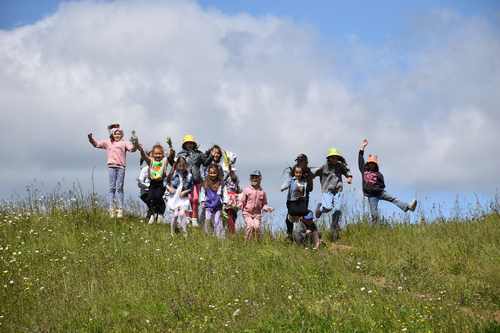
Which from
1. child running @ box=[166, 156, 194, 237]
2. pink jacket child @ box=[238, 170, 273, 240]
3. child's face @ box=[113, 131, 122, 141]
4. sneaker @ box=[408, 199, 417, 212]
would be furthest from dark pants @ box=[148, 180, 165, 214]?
sneaker @ box=[408, 199, 417, 212]

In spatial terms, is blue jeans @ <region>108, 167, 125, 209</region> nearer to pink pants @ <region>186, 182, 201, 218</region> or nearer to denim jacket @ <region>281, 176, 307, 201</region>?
pink pants @ <region>186, 182, 201, 218</region>

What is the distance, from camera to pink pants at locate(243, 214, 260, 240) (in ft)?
43.8

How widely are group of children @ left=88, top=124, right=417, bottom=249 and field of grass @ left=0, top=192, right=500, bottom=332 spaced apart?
516 mm

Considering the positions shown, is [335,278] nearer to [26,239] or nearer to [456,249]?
[456,249]

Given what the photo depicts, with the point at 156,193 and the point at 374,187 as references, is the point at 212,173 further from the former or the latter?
the point at 374,187

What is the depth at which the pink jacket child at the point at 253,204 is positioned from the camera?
1330cm

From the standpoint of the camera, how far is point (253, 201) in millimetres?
13281

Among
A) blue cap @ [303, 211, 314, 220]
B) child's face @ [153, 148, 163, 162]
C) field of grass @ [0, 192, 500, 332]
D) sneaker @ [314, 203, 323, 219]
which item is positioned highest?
child's face @ [153, 148, 163, 162]

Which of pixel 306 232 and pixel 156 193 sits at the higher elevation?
pixel 156 193

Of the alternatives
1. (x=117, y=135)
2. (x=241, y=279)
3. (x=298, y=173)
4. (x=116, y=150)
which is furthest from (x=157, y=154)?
(x=241, y=279)

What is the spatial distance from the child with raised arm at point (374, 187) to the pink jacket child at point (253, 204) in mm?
2886

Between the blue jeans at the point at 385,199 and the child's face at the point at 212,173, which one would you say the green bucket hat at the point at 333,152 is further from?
the child's face at the point at 212,173

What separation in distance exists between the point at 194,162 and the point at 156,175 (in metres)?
1.01

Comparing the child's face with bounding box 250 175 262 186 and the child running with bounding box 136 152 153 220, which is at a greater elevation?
the child running with bounding box 136 152 153 220
